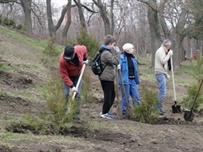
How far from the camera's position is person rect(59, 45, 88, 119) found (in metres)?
8.16

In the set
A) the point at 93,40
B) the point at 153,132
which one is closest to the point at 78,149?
the point at 153,132

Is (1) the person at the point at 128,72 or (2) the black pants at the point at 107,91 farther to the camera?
(1) the person at the point at 128,72

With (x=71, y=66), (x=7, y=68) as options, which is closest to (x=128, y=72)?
(x=71, y=66)

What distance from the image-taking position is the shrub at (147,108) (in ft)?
30.0

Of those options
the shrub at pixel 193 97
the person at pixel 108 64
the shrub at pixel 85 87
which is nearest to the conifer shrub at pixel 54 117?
the person at pixel 108 64

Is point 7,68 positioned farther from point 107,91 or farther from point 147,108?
point 147,108

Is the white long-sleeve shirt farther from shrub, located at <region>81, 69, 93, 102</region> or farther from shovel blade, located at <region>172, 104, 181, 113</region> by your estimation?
shrub, located at <region>81, 69, 93, 102</region>

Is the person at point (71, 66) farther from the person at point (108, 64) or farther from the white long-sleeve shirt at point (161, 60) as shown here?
the white long-sleeve shirt at point (161, 60)

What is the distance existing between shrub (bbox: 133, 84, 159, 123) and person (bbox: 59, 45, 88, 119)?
1.39 metres

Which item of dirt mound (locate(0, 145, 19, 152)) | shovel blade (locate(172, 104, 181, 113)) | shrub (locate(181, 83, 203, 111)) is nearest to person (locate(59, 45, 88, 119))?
dirt mound (locate(0, 145, 19, 152))

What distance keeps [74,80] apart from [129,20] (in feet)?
155

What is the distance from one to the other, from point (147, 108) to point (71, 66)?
1851 mm

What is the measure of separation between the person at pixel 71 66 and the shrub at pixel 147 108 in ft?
4.55

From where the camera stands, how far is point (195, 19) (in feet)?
126
